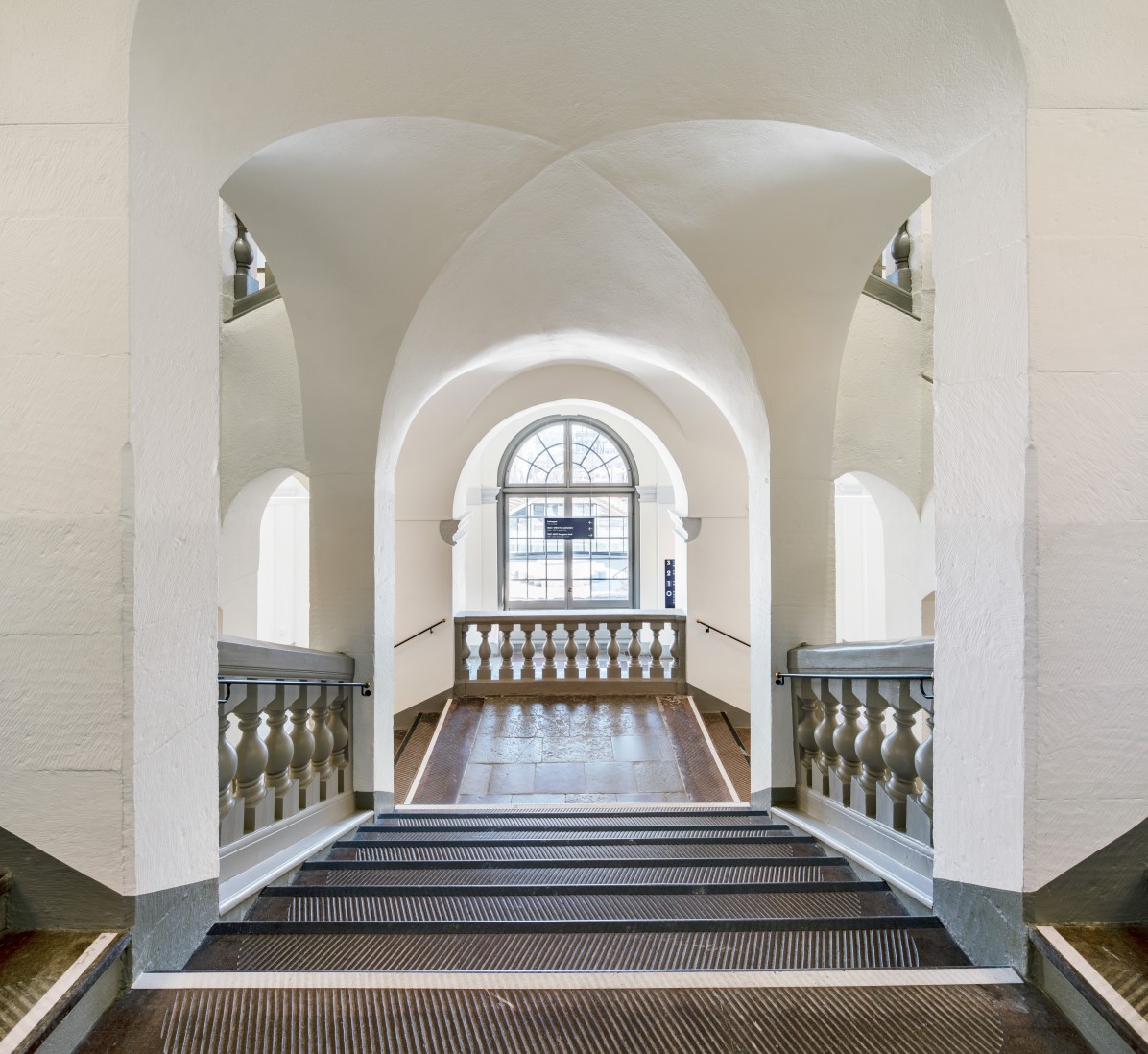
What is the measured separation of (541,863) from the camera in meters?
2.98

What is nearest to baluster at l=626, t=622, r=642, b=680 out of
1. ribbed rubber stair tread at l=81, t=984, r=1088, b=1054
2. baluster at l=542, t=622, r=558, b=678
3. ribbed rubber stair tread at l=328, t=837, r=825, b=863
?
baluster at l=542, t=622, r=558, b=678

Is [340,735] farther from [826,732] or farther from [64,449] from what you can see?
[64,449]

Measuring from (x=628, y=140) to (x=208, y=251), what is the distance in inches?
66.5

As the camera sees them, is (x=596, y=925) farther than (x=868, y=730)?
No

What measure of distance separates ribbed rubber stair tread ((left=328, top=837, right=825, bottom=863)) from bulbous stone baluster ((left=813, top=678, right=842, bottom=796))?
1.72 feet

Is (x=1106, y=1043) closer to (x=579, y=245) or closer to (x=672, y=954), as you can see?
(x=672, y=954)

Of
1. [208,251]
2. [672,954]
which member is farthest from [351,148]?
[672,954]

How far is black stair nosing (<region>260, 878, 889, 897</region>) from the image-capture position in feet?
8.33

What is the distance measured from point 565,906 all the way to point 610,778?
372 centimetres

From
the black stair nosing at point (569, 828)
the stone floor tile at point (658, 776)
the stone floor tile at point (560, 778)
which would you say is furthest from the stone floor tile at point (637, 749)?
the black stair nosing at point (569, 828)

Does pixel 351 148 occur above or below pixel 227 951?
above

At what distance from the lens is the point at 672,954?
6.53 ft

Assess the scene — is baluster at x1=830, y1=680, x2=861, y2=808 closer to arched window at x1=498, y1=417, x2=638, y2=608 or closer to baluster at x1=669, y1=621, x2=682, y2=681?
baluster at x1=669, y1=621, x2=682, y2=681

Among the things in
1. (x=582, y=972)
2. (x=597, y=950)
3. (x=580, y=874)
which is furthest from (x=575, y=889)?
(x=582, y=972)
